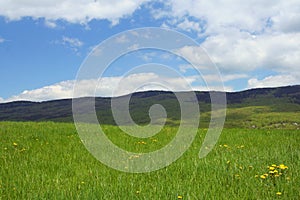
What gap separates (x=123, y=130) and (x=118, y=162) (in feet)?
26.1

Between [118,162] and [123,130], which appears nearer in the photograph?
[118,162]

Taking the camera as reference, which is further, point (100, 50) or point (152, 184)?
point (100, 50)

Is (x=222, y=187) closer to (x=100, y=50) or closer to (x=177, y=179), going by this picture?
(x=177, y=179)

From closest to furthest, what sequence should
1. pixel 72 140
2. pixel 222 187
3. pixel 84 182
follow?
pixel 222 187
pixel 84 182
pixel 72 140

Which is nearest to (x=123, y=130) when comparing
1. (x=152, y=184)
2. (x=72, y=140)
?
(x=72, y=140)

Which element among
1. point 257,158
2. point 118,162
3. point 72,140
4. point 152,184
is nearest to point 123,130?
point 72,140

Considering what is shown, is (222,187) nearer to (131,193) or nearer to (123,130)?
(131,193)

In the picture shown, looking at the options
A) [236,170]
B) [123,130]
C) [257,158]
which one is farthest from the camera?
[123,130]

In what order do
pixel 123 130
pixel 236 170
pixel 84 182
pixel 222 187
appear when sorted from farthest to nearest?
1. pixel 123 130
2. pixel 236 170
3. pixel 84 182
4. pixel 222 187

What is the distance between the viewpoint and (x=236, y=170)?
761 centimetres

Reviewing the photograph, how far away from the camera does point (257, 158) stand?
887 centimetres

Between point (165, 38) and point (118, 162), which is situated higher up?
point (165, 38)

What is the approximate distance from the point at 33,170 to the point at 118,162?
2099 mm

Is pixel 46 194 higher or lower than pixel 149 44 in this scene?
lower
